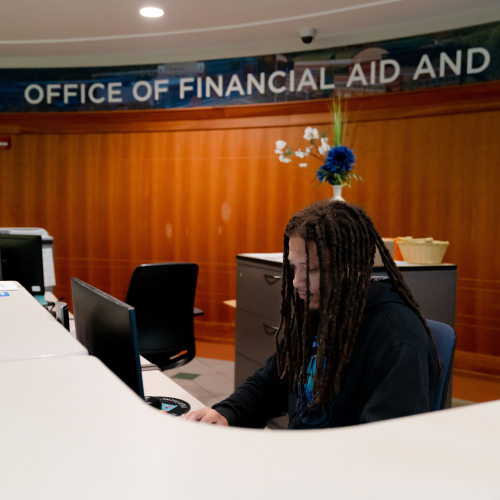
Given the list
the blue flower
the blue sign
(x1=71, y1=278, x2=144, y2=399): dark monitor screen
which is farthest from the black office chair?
the blue sign

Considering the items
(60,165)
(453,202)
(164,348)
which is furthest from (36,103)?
(453,202)

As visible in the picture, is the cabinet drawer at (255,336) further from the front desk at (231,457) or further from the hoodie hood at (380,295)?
the front desk at (231,457)

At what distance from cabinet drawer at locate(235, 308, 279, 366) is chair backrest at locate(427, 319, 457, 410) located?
158 cm

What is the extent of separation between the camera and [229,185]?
5.08 metres

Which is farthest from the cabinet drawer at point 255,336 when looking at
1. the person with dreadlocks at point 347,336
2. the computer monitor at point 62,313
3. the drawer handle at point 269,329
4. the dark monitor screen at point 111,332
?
the dark monitor screen at point 111,332

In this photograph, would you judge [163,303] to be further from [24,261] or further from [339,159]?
[339,159]

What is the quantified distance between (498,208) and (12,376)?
3.97 metres

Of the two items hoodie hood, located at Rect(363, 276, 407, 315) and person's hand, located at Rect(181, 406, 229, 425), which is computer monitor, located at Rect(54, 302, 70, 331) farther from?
hoodie hood, located at Rect(363, 276, 407, 315)

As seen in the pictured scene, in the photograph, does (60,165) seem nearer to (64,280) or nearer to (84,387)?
(64,280)

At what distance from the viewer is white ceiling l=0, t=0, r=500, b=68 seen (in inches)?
155

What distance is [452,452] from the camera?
0.46 meters

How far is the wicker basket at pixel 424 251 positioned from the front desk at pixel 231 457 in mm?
2449

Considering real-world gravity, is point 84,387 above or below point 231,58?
below

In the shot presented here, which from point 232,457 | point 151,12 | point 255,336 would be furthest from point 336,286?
point 151,12
